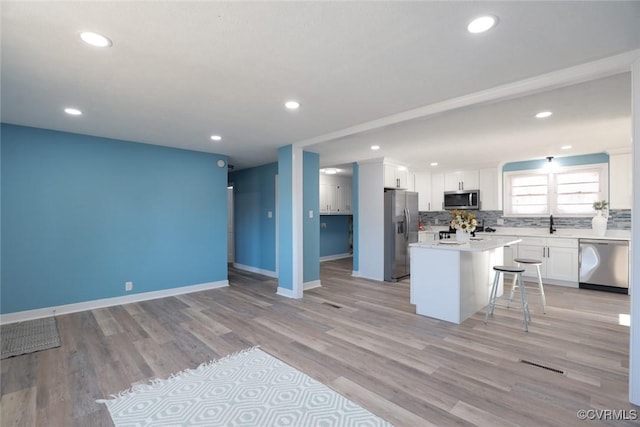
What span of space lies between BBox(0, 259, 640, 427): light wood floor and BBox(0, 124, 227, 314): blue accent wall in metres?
0.52

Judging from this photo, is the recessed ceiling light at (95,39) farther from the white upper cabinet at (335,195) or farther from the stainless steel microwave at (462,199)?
the stainless steel microwave at (462,199)

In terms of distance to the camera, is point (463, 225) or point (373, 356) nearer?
point (373, 356)

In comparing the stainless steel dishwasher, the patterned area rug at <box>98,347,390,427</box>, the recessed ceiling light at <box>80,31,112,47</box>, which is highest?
the recessed ceiling light at <box>80,31,112,47</box>

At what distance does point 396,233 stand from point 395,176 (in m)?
1.25

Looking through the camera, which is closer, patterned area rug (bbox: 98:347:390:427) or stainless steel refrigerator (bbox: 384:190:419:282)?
patterned area rug (bbox: 98:347:390:427)

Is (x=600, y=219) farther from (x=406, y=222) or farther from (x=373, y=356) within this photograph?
(x=373, y=356)

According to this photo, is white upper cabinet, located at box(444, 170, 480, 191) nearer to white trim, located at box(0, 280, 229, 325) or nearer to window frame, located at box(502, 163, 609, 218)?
window frame, located at box(502, 163, 609, 218)

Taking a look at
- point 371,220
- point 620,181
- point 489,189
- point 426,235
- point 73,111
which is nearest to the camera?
point 73,111

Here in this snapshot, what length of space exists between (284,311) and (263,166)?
3537mm

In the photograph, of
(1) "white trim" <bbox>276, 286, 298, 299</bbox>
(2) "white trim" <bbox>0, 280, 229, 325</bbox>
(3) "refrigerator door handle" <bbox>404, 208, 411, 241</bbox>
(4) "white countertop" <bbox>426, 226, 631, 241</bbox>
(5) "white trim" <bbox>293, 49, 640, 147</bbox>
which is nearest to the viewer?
(5) "white trim" <bbox>293, 49, 640, 147</bbox>

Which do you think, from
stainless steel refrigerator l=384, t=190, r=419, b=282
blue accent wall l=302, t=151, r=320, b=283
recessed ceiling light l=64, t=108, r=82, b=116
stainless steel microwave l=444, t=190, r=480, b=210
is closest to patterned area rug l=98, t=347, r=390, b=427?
blue accent wall l=302, t=151, r=320, b=283

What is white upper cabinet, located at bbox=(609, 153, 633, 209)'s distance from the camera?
5035 mm

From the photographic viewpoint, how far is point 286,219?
4.93 m

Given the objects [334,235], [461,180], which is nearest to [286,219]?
→ [334,235]
